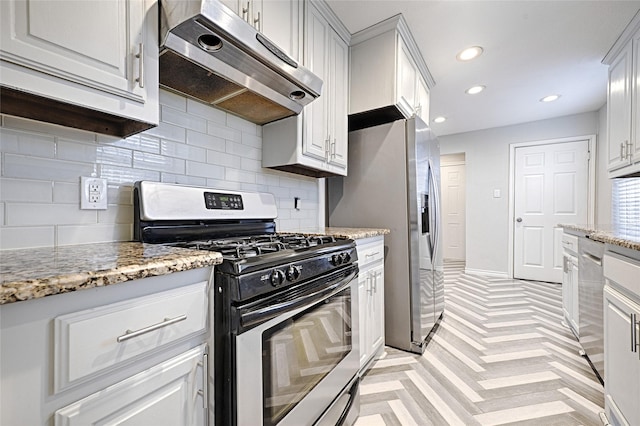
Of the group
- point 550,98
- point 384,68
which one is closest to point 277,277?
point 384,68

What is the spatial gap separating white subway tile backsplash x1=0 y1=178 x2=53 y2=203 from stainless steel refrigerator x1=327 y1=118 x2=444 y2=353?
1810mm

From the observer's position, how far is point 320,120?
74.7 inches

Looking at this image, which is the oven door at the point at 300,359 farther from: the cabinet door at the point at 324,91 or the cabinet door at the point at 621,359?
the cabinet door at the point at 621,359

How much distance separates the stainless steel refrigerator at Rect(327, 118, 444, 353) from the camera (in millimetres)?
2057

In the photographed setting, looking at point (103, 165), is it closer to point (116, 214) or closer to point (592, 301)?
point (116, 214)

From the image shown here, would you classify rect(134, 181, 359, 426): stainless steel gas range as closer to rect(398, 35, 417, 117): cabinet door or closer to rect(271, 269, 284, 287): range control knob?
rect(271, 269, 284, 287): range control knob

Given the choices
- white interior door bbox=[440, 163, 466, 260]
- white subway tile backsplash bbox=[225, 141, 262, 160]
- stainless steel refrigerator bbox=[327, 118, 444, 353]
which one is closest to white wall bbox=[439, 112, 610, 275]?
white interior door bbox=[440, 163, 466, 260]

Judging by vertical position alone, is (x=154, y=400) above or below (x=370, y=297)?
above

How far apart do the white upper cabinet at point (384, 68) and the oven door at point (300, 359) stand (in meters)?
1.43

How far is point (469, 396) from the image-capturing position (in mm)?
1595

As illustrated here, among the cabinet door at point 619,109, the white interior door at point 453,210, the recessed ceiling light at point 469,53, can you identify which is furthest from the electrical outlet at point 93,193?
the white interior door at point 453,210

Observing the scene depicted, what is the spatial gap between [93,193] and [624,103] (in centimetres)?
366

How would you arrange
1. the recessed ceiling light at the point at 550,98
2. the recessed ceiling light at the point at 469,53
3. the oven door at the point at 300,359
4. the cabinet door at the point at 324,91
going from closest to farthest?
the oven door at the point at 300,359 → the cabinet door at the point at 324,91 → the recessed ceiling light at the point at 469,53 → the recessed ceiling light at the point at 550,98

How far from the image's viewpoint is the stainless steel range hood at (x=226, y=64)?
998 millimetres
